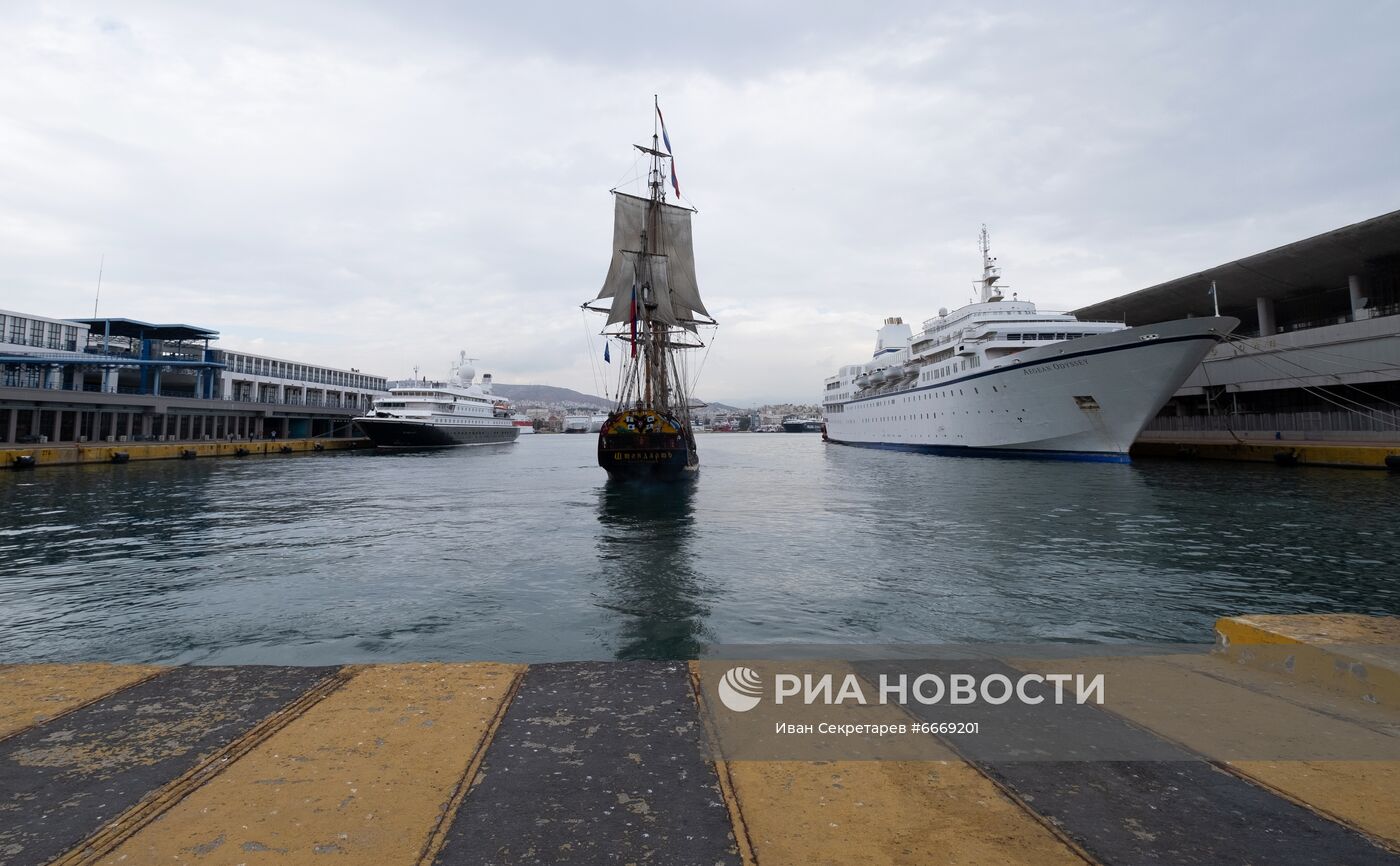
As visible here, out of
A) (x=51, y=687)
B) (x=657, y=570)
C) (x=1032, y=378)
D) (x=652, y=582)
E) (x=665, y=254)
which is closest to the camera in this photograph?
(x=51, y=687)

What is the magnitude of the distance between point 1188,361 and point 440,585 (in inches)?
1452

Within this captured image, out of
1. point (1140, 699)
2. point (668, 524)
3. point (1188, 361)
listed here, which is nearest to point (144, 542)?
point (668, 524)

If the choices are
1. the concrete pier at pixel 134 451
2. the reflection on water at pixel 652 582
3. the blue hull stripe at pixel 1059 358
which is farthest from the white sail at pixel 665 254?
the concrete pier at pixel 134 451

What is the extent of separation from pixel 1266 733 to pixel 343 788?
4735mm

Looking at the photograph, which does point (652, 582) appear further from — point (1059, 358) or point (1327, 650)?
point (1059, 358)

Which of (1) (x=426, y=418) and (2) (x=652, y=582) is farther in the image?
(1) (x=426, y=418)

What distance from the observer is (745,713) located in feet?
12.2

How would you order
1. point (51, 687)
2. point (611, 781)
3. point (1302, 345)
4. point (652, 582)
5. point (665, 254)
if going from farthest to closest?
point (665, 254), point (1302, 345), point (652, 582), point (51, 687), point (611, 781)

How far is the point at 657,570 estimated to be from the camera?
11.6 metres

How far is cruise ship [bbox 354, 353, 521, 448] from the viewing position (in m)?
66.6

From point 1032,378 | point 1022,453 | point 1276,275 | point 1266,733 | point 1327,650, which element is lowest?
point 1266,733

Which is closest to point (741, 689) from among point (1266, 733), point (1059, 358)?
point (1266, 733)

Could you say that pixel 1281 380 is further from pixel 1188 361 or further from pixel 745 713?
pixel 745 713

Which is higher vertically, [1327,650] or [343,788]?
[1327,650]
